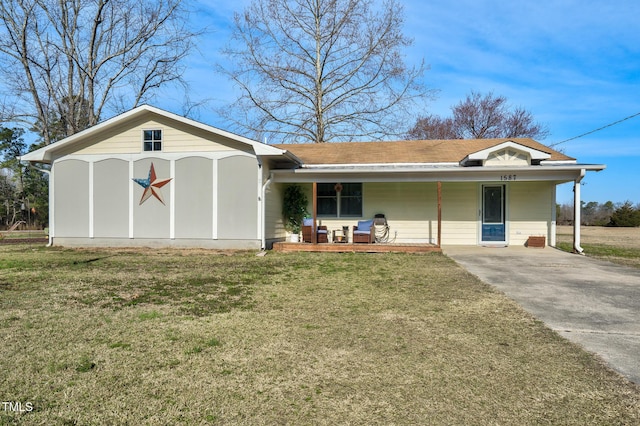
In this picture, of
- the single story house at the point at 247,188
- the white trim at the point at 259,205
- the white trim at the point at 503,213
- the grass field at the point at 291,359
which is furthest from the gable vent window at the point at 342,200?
the grass field at the point at 291,359

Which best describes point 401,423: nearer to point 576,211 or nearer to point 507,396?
point 507,396

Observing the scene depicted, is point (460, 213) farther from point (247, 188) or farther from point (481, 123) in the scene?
point (481, 123)

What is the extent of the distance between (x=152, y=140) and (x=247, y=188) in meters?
3.42

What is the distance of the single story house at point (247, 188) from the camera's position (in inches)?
449

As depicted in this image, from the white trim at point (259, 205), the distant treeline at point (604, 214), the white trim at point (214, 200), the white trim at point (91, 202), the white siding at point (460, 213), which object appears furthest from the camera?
the distant treeline at point (604, 214)

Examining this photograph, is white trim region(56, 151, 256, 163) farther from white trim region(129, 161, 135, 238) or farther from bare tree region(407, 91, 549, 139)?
bare tree region(407, 91, 549, 139)

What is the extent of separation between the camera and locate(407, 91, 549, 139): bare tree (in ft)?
102

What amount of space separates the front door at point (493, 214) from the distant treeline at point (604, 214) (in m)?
21.0

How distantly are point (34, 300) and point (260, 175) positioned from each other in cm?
680

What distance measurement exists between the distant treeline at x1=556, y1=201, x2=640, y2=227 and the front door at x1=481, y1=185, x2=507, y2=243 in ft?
68.8

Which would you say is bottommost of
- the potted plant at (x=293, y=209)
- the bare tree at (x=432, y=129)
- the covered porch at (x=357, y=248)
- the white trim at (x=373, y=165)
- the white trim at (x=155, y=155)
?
the covered porch at (x=357, y=248)

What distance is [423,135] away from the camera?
31.9 m

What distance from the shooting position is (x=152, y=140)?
1199cm

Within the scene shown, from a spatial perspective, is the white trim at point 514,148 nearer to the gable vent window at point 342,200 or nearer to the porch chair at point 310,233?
the gable vent window at point 342,200
